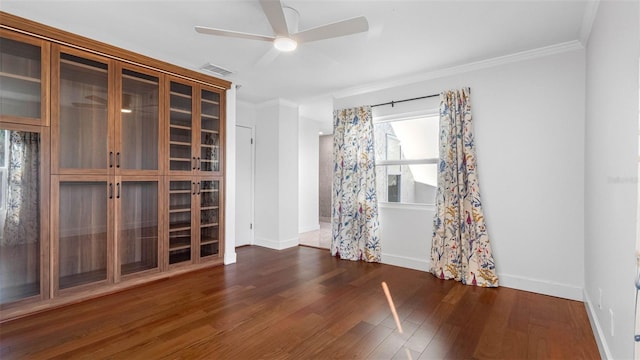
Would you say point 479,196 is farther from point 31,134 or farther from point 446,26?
point 31,134

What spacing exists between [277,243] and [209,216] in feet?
4.79

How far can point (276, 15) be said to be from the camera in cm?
203

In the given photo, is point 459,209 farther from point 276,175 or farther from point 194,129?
point 194,129

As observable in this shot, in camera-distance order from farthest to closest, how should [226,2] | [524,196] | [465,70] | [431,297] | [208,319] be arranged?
1. [465,70]
2. [524,196]
3. [431,297]
4. [208,319]
5. [226,2]

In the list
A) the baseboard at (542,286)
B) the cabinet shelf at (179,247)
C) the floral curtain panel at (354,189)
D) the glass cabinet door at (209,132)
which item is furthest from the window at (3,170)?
the baseboard at (542,286)

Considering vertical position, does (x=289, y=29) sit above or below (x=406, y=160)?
above

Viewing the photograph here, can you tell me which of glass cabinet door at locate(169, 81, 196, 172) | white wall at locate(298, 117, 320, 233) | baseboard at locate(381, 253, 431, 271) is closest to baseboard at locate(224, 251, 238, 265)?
glass cabinet door at locate(169, 81, 196, 172)

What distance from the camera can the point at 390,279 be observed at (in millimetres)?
3541

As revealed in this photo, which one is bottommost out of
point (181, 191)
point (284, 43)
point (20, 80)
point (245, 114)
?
point (181, 191)

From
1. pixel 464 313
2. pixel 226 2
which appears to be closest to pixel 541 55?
pixel 464 313

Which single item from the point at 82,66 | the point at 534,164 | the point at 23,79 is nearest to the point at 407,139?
the point at 534,164

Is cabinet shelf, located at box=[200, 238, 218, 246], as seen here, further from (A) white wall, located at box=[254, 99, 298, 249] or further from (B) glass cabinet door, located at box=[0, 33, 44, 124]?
(B) glass cabinet door, located at box=[0, 33, 44, 124]

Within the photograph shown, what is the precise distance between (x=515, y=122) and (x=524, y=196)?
806 mm

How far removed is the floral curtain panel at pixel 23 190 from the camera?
8.27ft
